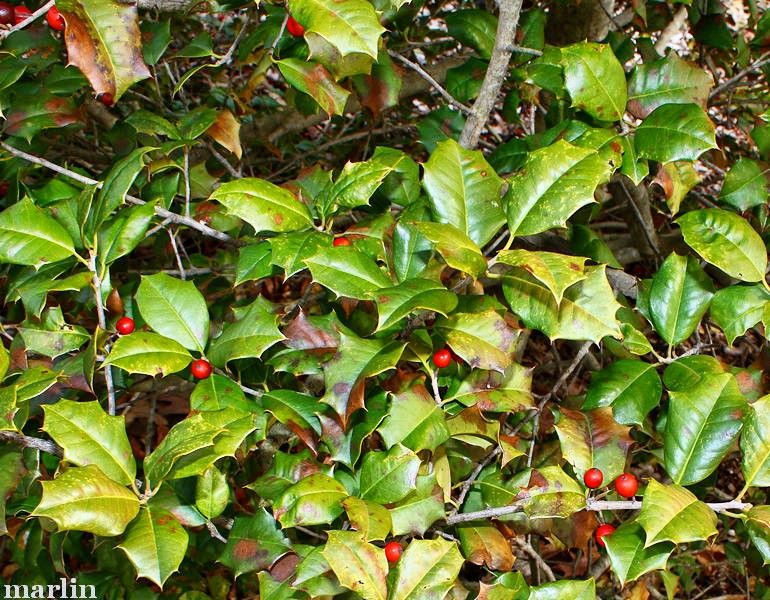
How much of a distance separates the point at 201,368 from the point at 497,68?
33.3 inches

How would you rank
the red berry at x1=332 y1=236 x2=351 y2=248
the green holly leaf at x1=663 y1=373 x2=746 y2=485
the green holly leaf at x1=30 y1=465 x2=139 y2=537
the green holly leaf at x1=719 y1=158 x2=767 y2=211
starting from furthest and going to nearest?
the green holly leaf at x1=719 y1=158 x2=767 y2=211
the red berry at x1=332 y1=236 x2=351 y2=248
the green holly leaf at x1=663 y1=373 x2=746 y2=485
the green holly leaf at x1=30 y1=465 x2=139 y2=537

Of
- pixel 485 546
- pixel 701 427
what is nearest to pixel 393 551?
pixel 485 546

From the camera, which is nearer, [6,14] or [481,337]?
[481,337]

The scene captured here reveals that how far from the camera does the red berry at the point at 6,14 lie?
1.63 meters

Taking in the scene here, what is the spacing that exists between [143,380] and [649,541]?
4.94 ft

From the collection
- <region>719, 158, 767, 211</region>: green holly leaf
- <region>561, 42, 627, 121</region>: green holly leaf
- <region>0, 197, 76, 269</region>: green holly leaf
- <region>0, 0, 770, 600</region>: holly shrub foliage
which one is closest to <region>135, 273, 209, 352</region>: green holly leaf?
<region>0, 0, 770, 600</region>: holly shrub foliage

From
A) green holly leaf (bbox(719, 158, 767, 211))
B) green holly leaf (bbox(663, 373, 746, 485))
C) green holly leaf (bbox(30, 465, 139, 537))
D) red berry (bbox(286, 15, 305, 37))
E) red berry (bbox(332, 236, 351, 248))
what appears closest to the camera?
green holly leaf (bbox(30, 465, 139, 537))

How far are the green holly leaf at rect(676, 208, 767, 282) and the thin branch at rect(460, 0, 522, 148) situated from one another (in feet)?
1.61

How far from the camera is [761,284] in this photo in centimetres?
144

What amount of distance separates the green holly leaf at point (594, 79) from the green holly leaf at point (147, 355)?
2.88 feet

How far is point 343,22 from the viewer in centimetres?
123

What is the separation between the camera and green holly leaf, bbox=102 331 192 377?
124 centimetres

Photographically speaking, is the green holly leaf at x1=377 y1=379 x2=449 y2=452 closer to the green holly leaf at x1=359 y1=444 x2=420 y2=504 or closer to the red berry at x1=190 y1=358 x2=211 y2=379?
the green holly leaf at x1=359 y1=444 x2=420 y2=504

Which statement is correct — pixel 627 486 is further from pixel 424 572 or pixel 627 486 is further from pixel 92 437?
pixel 92 437
